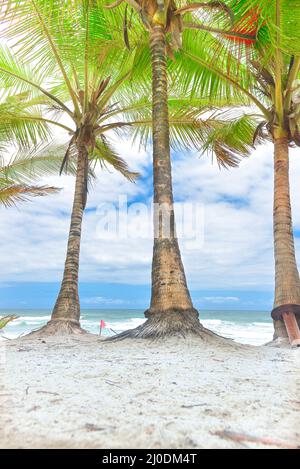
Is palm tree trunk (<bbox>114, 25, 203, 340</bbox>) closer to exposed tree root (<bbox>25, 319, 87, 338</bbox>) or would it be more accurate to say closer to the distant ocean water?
exposed tree root (<bbox>25, 319, 87, 338</bbox>)

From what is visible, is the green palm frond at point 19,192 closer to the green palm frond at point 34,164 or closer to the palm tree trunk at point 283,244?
the green palm frond at point 34,164

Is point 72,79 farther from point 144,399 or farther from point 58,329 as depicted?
point 144,399

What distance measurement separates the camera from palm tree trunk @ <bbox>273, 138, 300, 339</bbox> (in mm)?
5502

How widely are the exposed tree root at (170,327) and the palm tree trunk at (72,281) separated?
7.13 ft

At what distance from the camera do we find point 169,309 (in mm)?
4188

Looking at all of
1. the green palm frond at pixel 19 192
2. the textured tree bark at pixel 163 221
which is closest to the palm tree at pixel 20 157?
the green palm frond at pixel 19 192

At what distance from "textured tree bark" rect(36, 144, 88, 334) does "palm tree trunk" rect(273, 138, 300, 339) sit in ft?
11.8

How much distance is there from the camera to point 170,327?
4020 mm

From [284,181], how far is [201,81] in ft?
8.07

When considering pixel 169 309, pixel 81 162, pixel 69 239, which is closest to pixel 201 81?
pixel 81 162

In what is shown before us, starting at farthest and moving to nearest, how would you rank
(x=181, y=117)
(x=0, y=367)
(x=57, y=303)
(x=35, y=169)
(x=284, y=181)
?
(x=35, y=169) → (x=181, y=117) → (x=57, y=303) → (x=284, y=181) → (x=0, y=367)

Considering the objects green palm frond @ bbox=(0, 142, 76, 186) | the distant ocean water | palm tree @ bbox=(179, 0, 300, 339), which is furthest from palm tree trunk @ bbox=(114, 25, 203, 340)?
the distant ocean water

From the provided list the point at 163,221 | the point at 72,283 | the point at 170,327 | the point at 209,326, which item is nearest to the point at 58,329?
the point at 72,283
